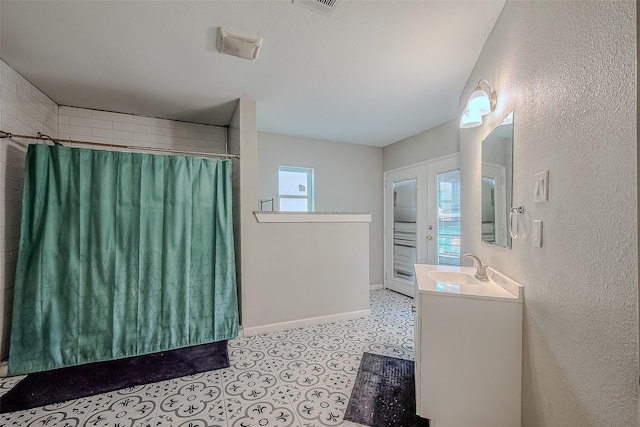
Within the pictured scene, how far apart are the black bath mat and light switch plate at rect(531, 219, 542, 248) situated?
2208mm

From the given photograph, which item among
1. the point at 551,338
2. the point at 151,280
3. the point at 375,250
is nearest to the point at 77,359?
the point at 151,280

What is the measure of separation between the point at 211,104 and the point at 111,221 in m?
1.42

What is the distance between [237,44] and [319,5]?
23.9 inches

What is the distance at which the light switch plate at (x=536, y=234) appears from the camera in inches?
44.4

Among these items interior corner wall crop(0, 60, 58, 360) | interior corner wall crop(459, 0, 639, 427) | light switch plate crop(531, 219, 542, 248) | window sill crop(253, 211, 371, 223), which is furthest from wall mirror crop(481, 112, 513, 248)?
interior corner wall crop(0, 60, 58, 360)

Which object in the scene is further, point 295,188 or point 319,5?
point 295,188

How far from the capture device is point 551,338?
1.04 m

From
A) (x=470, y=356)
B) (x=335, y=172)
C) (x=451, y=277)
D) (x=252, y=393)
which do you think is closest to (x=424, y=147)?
(x=335, y=172)

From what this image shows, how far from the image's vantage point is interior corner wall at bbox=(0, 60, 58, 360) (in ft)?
6.49

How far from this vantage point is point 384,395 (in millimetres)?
1756

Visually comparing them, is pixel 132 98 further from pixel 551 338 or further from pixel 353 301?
pixel 551 338

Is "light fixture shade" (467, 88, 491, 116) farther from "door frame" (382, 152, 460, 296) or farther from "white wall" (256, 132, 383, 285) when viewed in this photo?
"white wall" (256, 132, 383, 285)

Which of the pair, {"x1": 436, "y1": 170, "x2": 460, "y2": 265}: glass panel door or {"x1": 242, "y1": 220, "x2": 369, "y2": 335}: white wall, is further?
{"x1": 436, "y1": 170, "x2": 460, "y2": 265}: glass panel door

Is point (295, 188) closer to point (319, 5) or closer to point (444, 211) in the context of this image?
point (444, 211)
